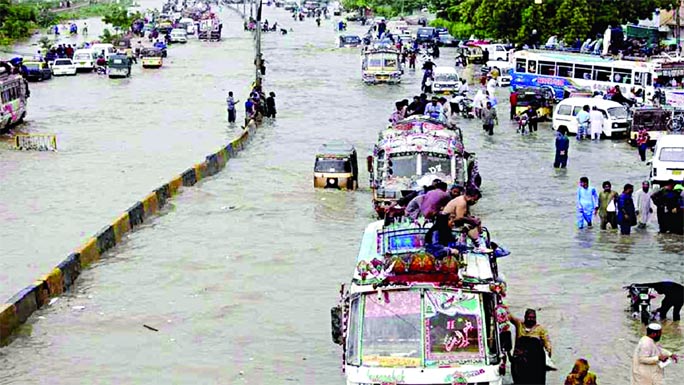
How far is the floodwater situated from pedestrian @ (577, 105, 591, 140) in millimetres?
821

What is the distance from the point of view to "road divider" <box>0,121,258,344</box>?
17.0 metres

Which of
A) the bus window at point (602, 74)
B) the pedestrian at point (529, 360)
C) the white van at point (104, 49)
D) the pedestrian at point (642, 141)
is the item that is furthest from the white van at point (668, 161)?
the white van at point (104, 49)

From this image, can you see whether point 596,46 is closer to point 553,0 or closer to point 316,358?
point 553,0

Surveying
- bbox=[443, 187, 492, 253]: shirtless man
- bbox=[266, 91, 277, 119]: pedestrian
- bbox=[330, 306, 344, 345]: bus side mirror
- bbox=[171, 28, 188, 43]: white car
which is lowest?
bbox=[171, 28, 188, 43]: white car

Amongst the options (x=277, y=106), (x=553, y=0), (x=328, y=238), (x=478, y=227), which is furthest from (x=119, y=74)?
(x=478, y=227)

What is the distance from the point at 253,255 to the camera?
71.6 ft

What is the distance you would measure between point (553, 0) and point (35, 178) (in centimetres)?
3467

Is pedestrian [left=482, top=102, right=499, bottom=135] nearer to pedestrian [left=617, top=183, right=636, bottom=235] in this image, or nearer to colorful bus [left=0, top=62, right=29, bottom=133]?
colorful bus [left=0, top=62, right=29, bottom=133]

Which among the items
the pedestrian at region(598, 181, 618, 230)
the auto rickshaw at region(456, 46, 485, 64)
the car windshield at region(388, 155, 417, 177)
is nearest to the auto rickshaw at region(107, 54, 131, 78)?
the auto rickshaw at region(456, 46, 485, 64)

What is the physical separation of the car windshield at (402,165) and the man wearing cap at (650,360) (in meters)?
12.3

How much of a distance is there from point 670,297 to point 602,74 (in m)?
30.9

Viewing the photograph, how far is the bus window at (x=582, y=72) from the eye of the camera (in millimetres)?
46875

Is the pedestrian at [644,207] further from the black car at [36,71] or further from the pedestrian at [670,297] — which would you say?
the black car at [36,71]

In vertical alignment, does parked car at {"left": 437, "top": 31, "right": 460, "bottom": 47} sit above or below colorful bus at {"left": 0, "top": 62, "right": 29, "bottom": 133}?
below
